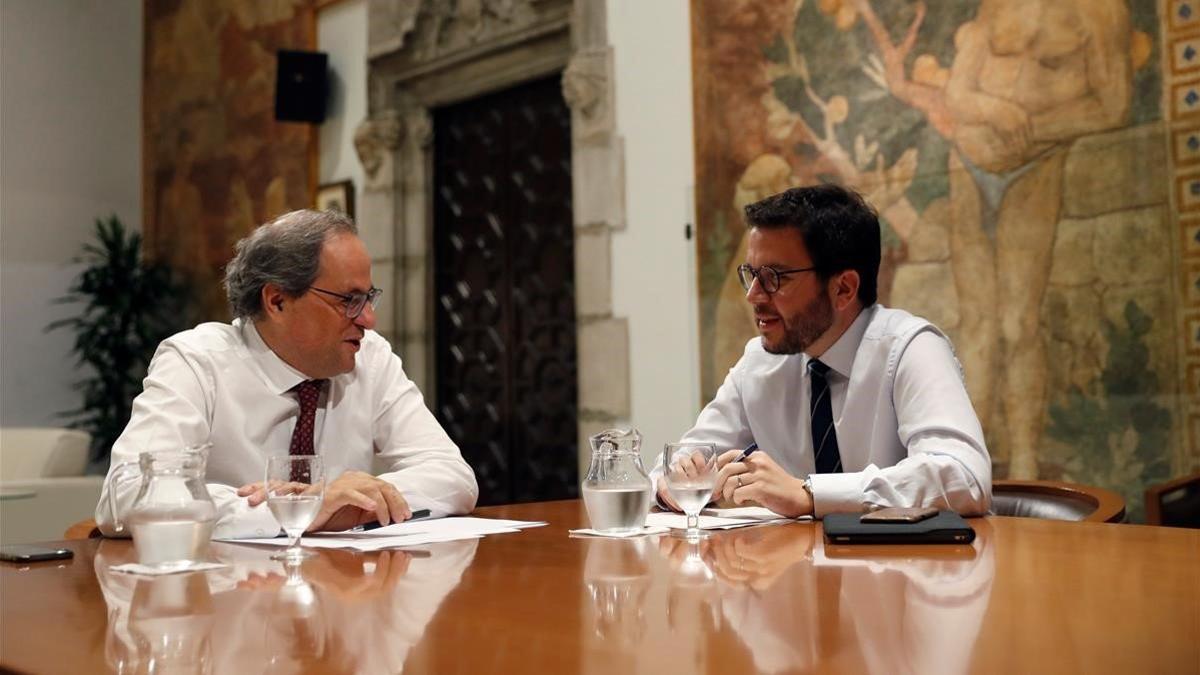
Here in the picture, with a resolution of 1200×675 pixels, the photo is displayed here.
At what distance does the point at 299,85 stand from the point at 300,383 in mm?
5426

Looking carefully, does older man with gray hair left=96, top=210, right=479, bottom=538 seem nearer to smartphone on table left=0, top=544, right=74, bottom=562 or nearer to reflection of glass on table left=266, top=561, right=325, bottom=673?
smartphone on table left=0, top=544, right=74, bottom=562

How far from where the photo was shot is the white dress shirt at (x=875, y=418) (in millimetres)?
2096

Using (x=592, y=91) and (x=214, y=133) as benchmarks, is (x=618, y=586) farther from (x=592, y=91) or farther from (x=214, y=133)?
(x=214, y=133)

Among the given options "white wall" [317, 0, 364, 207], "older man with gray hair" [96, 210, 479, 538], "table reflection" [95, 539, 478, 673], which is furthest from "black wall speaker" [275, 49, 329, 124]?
"table reflection" [95, 539, 478, 673]

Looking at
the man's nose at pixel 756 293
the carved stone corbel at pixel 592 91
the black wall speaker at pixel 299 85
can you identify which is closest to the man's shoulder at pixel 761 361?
the man's nose at pixel 756 293

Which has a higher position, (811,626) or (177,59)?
(177,59)

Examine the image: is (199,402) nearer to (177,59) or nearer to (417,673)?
(417,673)

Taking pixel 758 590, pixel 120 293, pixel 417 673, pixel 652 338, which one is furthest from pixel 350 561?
pixel 120 293

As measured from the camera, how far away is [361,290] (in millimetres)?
2660

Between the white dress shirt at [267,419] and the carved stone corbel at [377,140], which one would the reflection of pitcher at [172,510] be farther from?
the carved stone corbel at [377,140]

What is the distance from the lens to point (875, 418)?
2.51 metres

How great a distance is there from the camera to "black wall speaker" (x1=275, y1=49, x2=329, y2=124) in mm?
7582

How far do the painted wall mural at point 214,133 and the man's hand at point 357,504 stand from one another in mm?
6083

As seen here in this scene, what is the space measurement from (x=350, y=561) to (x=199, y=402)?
0.98 m
